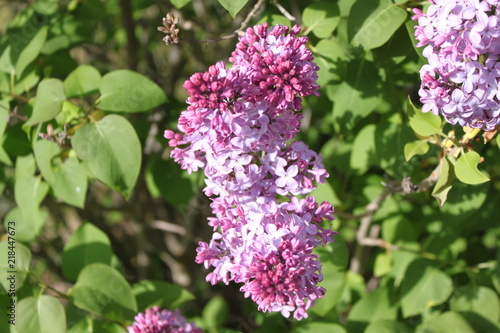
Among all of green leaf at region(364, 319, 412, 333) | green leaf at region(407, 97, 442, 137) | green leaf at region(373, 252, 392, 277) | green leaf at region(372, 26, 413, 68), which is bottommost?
green leaf at region(373, 252, 392, 277)

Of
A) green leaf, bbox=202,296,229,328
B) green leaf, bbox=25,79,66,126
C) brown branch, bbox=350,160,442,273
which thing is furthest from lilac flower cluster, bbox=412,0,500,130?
green leaf, bbox=202,296,229,328

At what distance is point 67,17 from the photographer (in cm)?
239

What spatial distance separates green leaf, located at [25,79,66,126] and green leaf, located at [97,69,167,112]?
138 mm

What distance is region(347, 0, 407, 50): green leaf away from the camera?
1638 mm

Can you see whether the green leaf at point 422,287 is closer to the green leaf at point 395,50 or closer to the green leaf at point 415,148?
the green leaf at point 415,148

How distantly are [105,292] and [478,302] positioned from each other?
152cm

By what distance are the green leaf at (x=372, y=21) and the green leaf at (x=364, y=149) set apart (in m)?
0.62

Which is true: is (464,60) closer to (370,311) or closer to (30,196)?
(370,311)

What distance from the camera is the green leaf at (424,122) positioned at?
161 centimetres

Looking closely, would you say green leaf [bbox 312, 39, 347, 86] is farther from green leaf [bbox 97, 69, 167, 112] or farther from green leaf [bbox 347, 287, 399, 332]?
green leaf [bbox 347, 287, 399, 332]

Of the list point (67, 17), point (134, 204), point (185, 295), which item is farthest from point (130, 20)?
point (185, 295)

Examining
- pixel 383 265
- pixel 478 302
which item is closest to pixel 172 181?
pixel 383 265

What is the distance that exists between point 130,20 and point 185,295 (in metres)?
1.46

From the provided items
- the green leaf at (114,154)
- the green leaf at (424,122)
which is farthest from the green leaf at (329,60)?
the green leaf at (114,154)
